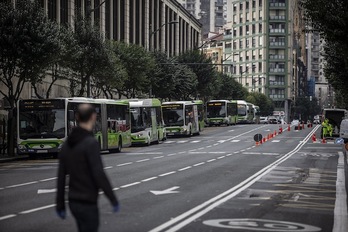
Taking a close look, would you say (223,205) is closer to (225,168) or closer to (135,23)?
(225,168)

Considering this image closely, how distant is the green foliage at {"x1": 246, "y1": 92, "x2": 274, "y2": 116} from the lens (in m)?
139

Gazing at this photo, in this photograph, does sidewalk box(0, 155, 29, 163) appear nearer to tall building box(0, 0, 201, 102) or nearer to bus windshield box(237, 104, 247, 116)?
tall building box(0, 0, 201, 102)

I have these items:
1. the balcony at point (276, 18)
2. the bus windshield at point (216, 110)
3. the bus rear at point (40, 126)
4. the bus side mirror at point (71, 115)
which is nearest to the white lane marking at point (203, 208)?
the bus side mirror at point (71, 115)

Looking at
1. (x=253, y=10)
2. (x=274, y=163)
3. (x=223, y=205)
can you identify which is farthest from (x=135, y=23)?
(x=253, y=10)

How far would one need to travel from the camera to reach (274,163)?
28031 millimetres

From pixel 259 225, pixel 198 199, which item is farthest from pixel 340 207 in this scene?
pixel 259 225

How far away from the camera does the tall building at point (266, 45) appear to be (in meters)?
157

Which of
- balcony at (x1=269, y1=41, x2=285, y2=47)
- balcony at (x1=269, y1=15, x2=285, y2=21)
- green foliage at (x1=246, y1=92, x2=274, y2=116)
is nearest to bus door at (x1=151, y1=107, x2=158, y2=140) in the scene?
green foliage at (x1=246, y1=92, x2=274, y2=116)

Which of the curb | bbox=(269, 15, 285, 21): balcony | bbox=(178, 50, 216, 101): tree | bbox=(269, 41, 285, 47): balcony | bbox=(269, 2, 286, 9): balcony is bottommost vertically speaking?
the curb

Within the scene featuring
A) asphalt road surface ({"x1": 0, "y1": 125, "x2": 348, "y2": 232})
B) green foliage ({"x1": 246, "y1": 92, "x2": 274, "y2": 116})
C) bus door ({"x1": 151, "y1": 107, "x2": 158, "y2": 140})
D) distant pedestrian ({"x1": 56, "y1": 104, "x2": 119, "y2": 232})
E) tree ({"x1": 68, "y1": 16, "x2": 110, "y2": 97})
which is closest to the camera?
distant pedestrian ({"x1": 56, "y1": 104, "x2": 119, "y2": 232})

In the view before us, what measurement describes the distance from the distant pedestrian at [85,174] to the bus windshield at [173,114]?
49.4m

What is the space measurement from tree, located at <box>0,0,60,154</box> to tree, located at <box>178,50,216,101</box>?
4779cm

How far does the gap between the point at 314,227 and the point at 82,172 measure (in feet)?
18.9

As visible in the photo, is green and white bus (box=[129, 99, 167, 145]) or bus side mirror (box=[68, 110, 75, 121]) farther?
green and white bus (box=[129, 99, 167, 145])
